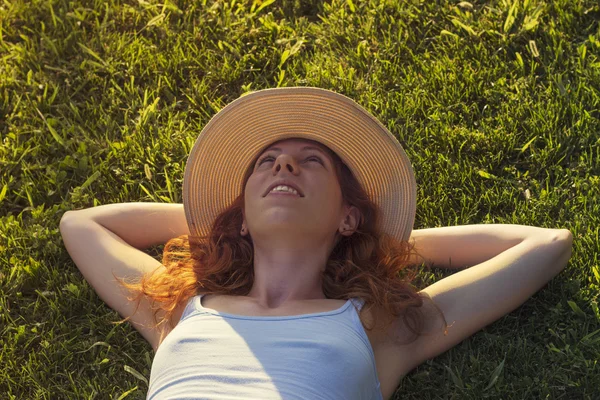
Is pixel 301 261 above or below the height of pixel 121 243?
above

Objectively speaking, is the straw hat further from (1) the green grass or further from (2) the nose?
(1) the green grass

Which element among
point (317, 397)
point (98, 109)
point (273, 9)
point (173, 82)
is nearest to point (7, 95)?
point (98, 109)

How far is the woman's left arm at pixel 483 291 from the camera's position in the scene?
13.9ft

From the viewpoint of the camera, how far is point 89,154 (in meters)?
5.28

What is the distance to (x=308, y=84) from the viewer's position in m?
5.42

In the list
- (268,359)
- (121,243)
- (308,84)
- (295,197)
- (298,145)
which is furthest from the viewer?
(308,84)

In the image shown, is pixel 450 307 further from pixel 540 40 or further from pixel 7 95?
pixel 7 95

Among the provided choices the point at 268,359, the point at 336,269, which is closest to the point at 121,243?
the point at 336,269

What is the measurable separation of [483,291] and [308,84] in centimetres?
184

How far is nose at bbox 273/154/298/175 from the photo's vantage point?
4160 millimetres

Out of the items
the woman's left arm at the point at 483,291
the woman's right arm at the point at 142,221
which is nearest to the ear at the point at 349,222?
the woman's left arm at the point at 483,291

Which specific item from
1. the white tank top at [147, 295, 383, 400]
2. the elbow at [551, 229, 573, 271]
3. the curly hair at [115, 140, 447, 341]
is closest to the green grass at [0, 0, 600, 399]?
the elbow at [551, 229, 573, 271]

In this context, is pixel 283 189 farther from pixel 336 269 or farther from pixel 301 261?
pixel 336 269

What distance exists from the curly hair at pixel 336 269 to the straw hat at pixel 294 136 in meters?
0.06
